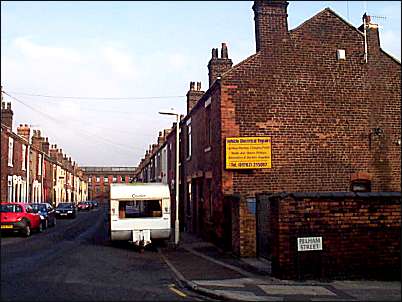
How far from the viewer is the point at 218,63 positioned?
23906 millimetres

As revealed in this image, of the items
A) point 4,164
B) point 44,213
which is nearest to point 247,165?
point 44,213

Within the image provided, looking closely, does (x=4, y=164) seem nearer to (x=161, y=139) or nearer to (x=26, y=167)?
(x=26, y=167)

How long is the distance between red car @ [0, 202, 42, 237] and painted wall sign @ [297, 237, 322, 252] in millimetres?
16408

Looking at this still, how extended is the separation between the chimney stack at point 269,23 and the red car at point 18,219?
554 inches

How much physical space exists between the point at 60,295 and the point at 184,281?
304cm

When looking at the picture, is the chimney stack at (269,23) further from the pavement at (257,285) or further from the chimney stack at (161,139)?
the chimney stack at (161,139)

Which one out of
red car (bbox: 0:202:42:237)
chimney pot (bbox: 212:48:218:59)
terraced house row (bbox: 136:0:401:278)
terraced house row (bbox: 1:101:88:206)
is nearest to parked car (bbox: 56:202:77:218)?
terraced house row (bbox: 1:101:88:206)

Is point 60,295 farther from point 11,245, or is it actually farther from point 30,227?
point 30,227

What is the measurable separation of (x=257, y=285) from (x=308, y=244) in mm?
1766

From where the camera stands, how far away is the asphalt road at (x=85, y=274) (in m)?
10.0

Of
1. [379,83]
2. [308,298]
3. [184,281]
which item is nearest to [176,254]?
[184,281]

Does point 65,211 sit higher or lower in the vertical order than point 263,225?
lower

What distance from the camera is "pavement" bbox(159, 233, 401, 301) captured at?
10031 millimetres

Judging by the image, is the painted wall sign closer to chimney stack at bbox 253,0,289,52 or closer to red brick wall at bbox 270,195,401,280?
red brick wall at bbox 270,195,401,280
